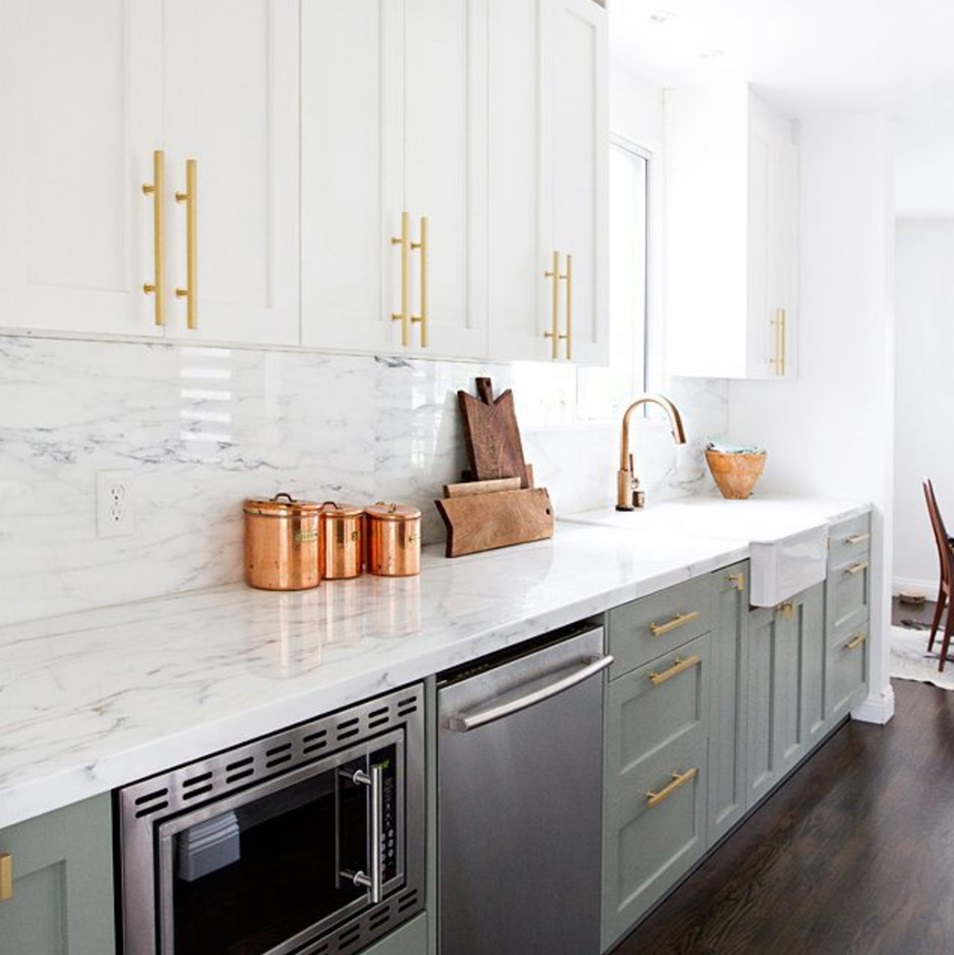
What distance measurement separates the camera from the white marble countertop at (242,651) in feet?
3.92

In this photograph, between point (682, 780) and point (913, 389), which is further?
point (913, 389)

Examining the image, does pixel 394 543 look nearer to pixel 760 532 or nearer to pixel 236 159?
pixel 236 159

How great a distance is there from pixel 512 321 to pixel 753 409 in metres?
2.34

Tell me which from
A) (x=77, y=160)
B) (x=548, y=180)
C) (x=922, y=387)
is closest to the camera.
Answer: (x=77, y=160)

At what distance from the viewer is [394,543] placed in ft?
7.42

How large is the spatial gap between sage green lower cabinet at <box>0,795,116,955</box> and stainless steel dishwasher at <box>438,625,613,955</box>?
0.64 metres

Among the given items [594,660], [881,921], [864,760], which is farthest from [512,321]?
[864,760]

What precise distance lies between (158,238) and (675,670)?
1.59m

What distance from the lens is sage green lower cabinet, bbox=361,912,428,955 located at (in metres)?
1.57

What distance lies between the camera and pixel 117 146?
1.53 meters

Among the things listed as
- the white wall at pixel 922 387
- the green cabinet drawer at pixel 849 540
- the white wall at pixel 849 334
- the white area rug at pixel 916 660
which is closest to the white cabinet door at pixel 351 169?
the green cabinet drawer at pixel 849 540

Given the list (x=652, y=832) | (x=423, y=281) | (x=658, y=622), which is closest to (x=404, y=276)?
(x=423, y=281)

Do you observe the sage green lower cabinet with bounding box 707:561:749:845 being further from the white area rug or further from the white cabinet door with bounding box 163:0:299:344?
the white area rug

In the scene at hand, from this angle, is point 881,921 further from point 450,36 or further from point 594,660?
point 450,36
